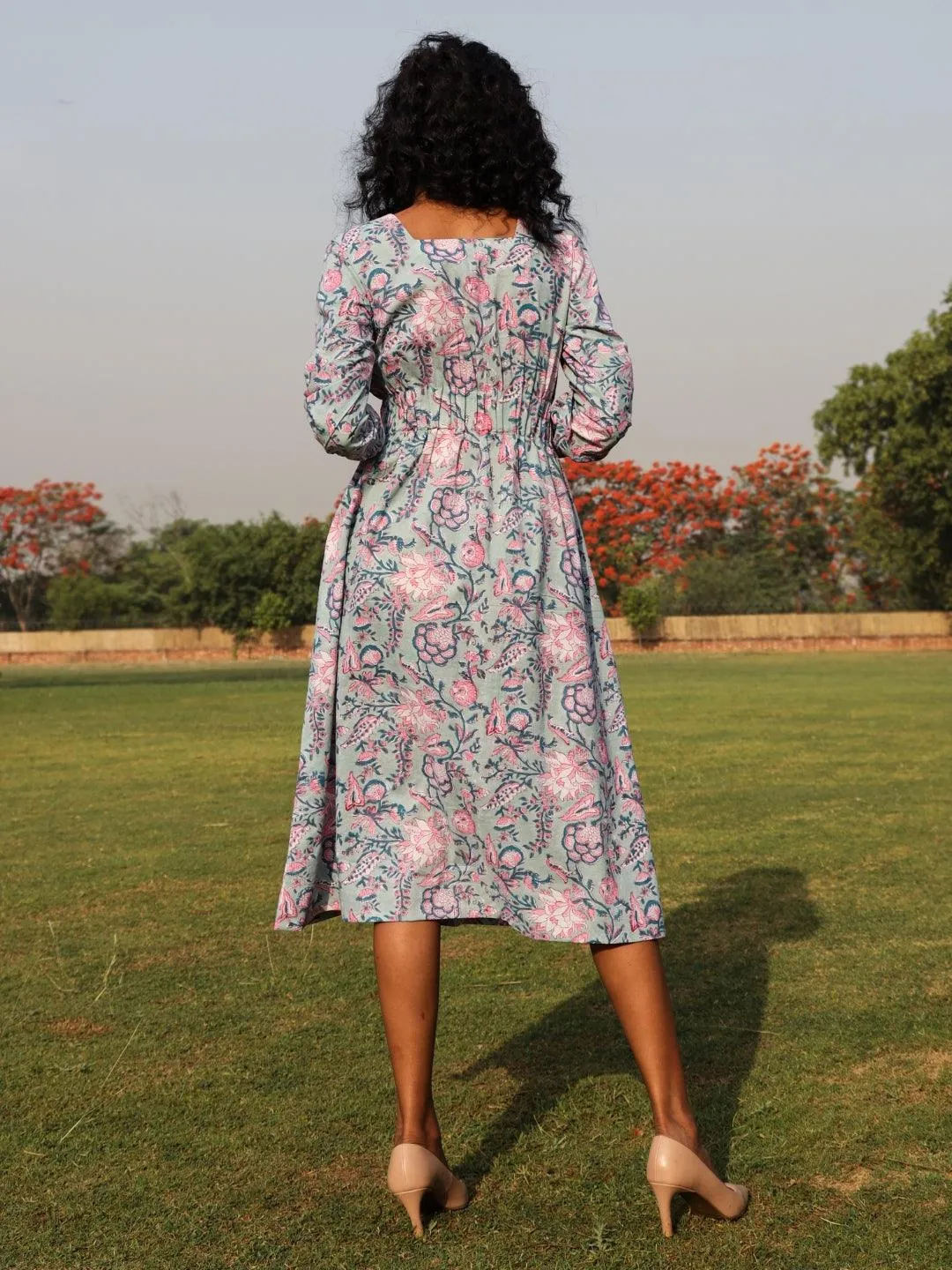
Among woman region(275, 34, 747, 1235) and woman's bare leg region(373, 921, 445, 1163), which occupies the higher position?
woman region(275, 34, 747, 1235)

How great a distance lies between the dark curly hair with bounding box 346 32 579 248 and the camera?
2.65 metres

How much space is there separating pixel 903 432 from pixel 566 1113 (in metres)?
43.0

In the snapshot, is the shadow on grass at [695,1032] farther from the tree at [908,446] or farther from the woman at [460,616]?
the tree at [908,446]

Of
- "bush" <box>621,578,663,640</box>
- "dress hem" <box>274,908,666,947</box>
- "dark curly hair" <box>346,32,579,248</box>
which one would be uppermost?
"dark curly hair" <box>346,32,579,248</box>

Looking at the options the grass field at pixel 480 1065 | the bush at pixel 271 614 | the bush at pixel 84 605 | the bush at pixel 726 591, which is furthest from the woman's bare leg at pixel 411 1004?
the bush at pixel 84 605

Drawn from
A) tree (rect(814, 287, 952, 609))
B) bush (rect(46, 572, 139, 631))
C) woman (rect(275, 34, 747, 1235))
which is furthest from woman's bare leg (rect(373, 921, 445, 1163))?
bush (rect(46, 572, 139, 631))

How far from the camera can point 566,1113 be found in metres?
2.99

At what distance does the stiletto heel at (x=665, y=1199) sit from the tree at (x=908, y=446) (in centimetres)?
4267

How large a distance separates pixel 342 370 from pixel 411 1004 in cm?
114

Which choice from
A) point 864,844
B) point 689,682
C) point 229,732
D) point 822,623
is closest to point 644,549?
point 822,623

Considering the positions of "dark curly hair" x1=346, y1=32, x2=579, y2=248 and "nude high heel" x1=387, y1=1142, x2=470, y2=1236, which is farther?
"dark curly hair" x1=346, y1=32, x2=579, y2=248

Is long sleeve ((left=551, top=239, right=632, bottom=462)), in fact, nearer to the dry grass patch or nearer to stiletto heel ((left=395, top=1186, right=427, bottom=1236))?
stiletto heel ((left=395, top=1186, right=427, bottom=1236))

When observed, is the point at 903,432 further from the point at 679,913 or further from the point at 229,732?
the point at 679,913

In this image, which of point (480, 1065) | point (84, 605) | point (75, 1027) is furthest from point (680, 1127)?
point (84, 605)
